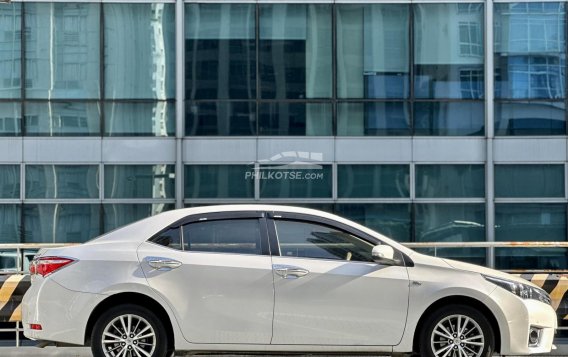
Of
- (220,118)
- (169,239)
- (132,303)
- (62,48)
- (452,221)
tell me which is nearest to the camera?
(132,303)

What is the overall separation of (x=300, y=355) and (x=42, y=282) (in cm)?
230

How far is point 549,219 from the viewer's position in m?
20.5

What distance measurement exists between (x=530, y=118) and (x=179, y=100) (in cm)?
729

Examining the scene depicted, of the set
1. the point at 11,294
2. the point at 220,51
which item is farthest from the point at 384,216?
the point at 11,294

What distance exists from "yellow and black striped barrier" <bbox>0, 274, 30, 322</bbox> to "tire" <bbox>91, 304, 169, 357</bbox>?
2851mm

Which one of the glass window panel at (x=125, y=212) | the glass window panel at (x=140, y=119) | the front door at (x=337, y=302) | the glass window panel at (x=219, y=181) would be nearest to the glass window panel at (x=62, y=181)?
the glass window panel at (x=125, y=212)

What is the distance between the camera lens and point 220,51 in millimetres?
20297

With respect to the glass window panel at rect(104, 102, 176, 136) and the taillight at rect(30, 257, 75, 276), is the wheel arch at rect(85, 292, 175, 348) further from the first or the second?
the glass window panel at rect(104, 102, 176, 136)

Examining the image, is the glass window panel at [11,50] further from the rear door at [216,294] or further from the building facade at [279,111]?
the rear door at [216,294]

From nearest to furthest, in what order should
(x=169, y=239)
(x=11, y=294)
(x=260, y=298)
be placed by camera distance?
1. (x=260, y=298)
2. (x=169, y=239)
3. (x=11, y=294)

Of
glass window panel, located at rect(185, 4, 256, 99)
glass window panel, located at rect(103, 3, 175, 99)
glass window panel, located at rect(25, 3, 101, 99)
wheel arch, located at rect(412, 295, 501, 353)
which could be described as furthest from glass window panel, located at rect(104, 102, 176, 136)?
wheel arch, located at rect(412, 295, 501, 353)

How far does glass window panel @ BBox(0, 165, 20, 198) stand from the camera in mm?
20266

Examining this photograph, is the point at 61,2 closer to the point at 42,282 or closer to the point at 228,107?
the point at 228,107

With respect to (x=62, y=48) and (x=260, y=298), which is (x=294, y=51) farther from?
(x=260, y=298)
